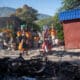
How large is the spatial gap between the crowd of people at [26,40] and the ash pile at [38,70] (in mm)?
6399

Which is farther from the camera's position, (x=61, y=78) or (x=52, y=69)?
(x=52, y=69)

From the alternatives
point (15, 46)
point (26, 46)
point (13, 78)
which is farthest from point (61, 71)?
point (15, 46)

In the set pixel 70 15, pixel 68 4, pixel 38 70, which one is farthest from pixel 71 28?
pixel 68 4

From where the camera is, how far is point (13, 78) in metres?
11.0

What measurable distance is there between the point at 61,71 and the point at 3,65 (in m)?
2.25

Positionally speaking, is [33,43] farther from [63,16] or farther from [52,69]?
[52,69]

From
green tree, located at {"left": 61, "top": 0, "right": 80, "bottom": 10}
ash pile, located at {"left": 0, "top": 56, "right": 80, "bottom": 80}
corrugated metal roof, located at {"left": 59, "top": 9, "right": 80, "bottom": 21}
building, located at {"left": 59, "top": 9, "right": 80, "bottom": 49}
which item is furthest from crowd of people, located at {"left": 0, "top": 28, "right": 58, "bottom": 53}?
green tree, located at {"left": 61, "top": 0, "right": 80, "bottom": 10}

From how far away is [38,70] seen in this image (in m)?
11.8

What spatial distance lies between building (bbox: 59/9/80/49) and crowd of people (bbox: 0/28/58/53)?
1301 millimetres

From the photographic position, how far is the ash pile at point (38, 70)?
1105cm

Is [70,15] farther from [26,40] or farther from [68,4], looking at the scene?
[68,4]

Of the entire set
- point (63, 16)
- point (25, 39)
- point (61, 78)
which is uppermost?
point (63, 16)

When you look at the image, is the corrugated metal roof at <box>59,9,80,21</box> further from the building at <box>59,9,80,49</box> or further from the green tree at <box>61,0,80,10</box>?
the green tree at <box>61,0,80,10</box>

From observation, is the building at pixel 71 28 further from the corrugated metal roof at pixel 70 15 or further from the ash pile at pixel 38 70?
the ash pile at pixel 38 70
